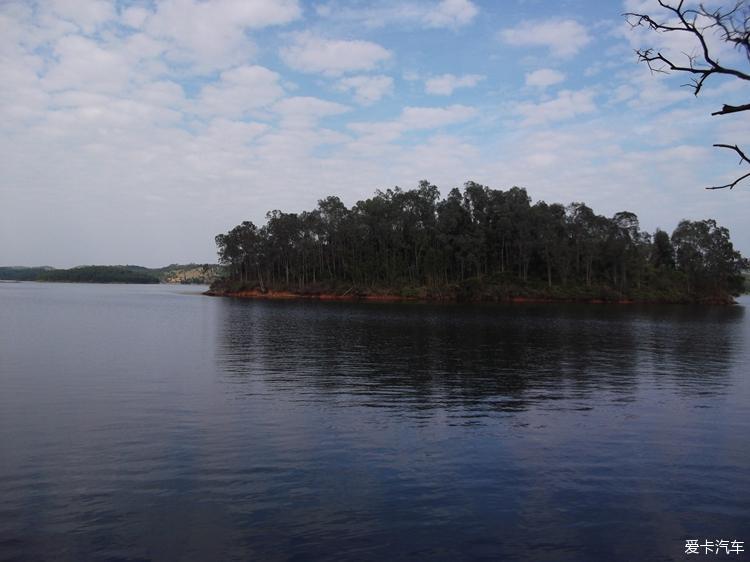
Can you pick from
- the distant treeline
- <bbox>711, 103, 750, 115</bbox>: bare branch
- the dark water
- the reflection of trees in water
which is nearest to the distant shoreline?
the distant treeline

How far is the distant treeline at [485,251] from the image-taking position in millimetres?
150000

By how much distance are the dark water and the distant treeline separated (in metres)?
116

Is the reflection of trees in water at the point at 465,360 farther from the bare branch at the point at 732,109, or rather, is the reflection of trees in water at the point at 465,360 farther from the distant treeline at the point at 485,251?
the distant treeline at the point at 485,251

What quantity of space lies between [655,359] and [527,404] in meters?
21.9

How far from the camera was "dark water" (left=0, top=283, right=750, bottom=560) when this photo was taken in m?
11.0

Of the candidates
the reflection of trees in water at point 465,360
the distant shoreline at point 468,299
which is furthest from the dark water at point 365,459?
the distant shoreline at point 468,299

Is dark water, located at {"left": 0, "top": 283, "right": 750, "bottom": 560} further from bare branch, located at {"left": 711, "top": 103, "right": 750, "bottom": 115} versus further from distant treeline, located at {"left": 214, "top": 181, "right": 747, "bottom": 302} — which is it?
distant treeline, located at {"left": 214, "top": 181, "right": 747, "bottom": 302}

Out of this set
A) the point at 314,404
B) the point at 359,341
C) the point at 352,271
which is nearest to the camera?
the point at 314,404

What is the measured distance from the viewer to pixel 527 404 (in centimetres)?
2419

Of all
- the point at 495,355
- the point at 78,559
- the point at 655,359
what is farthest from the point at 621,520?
the point at 655,359

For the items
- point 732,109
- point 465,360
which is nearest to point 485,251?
point 465,360

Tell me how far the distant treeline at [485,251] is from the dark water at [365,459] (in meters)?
116

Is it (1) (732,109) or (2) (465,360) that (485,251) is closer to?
(2) (465,360)

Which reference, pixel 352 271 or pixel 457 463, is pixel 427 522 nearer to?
pixel 457 463
